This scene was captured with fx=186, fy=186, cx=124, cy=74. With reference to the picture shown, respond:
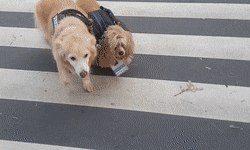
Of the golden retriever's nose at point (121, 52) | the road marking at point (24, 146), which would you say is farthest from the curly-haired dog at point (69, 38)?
the road marking at point (24, 146)

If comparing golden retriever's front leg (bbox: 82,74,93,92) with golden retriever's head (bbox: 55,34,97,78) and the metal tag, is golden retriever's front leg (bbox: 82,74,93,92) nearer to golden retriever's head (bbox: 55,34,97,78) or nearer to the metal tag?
the metal tag

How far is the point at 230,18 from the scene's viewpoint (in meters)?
2.29

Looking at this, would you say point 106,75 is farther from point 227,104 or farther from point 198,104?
point 227,104

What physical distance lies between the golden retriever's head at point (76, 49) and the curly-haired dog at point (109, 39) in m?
0.26

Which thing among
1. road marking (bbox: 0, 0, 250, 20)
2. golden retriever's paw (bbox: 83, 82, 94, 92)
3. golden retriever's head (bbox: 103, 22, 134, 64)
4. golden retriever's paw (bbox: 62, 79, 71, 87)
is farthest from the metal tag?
road marking (bbox: 0, 0, 250, 20)

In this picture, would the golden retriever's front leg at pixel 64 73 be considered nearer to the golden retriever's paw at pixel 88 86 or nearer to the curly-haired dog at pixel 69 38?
the curly-haired dog at pixel 69 38

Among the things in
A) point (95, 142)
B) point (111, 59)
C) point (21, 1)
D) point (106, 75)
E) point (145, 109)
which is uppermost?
point (21, 1)

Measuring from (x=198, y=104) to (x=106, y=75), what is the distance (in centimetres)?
91

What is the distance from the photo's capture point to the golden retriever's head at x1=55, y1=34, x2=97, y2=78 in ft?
4.10

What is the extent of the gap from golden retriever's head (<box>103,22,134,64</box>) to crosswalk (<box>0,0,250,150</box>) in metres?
0.32

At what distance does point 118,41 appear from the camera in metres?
1.55

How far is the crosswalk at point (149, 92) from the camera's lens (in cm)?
147

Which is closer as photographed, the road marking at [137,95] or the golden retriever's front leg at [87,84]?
the road marking at [137,95]

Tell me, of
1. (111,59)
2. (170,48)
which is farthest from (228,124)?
(111,59)
